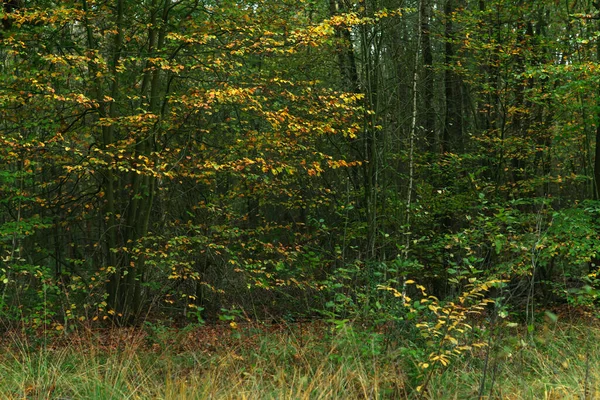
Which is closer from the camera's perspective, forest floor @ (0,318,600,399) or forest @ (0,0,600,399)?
forest floor @ (0,318,600,399)

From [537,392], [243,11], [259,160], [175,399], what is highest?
[243,11]

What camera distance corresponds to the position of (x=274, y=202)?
12.2 m

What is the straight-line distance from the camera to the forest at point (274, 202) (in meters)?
5.16

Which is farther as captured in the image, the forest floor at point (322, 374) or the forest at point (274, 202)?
the forest at point (274, 202)

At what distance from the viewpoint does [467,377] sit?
4.71 meters

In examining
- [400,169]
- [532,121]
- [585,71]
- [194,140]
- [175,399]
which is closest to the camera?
[175,399]

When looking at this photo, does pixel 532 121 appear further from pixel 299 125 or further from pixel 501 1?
pixel 299 125

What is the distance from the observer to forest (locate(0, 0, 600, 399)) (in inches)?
203

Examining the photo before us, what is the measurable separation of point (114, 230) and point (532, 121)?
8.56 metres

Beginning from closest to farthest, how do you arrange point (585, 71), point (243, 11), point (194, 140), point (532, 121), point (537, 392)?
point (537, 392)
point (585, 71)
point (243, 11)
point (194, 140)
point (532, 121)

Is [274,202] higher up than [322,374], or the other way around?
[274,202]

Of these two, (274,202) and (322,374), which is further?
(274,202)

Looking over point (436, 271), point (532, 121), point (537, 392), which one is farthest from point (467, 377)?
point (532, 121)

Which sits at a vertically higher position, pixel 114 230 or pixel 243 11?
pixel 243 11
